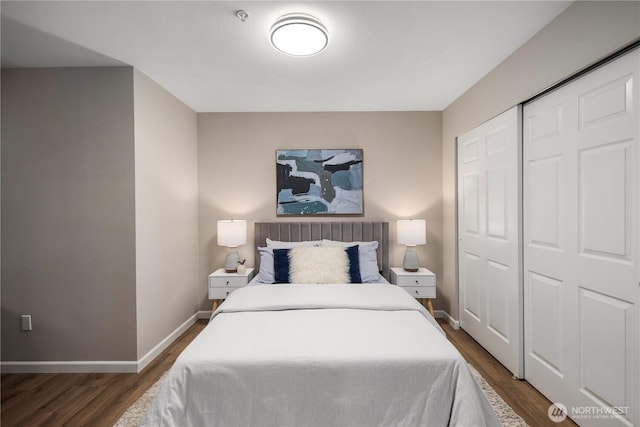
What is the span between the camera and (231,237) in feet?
11.0

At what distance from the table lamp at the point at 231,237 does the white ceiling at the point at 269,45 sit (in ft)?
4.53

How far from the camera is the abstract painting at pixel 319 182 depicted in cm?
368

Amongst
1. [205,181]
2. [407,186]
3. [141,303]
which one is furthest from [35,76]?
[407,186]

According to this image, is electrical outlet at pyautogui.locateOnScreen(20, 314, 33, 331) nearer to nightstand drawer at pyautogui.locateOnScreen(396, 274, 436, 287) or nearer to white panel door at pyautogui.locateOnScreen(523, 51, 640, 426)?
nightstand drawer at pyautogui.locateOnScreen(396, 274, 436, 287)

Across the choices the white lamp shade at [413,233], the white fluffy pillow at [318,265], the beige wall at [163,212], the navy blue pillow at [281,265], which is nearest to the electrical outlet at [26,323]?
the beige wall at [163,212]

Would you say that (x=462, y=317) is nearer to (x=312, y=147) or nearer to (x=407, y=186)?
(x=407, y=186)

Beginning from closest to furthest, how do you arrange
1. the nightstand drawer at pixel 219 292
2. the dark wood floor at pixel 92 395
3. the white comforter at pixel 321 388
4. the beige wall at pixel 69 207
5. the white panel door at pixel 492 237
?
the white comforter at pixel 321 388 → the dark wood floor at pixel 92 395 → the white panel door at pixel 492 237 → the beige wall at pixel 69 207 → the nightstand drawer at pixel 219 292

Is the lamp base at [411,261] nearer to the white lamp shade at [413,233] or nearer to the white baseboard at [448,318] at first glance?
the white lamp shade at [413,233]

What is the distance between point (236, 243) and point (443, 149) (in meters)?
2.69

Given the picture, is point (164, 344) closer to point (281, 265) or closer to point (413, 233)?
point (281, 265)

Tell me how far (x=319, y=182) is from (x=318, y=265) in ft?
3.82

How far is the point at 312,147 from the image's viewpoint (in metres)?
3.71

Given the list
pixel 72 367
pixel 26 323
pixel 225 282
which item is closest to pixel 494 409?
pixel 225 282

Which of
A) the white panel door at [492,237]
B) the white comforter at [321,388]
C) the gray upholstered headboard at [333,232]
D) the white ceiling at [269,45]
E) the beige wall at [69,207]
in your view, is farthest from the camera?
the gray upholstered headboard at [333,232]
